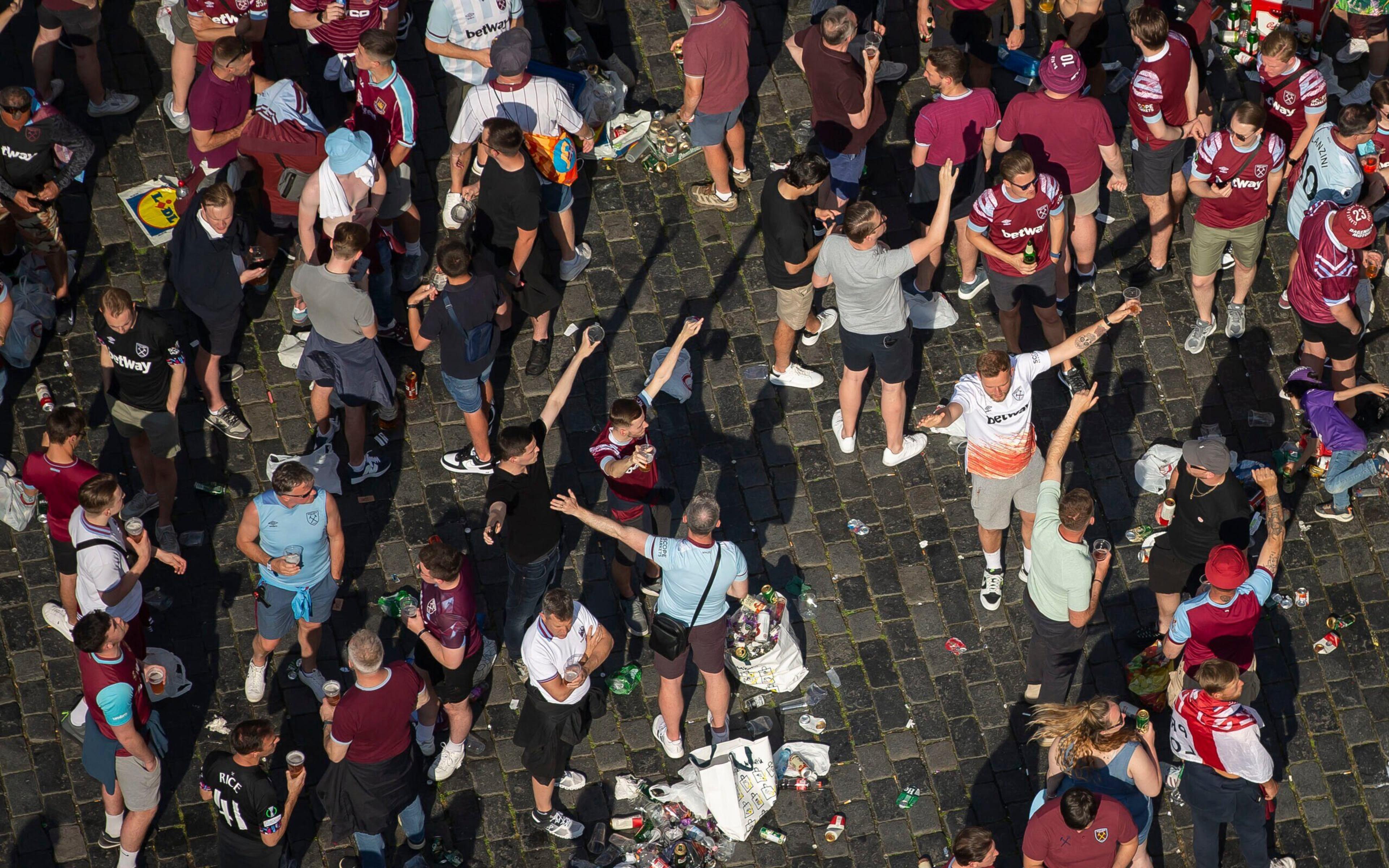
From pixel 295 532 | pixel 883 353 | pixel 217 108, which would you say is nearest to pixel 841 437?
pixel 883 353

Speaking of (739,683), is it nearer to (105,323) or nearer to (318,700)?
(318,700)

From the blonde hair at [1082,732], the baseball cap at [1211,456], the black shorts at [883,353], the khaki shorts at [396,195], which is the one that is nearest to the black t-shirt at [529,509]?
the black shorts at [883,353]

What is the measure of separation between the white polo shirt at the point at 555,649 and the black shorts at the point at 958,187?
446 centimetres

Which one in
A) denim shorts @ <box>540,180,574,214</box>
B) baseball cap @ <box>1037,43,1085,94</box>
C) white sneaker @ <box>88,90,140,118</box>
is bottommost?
white sneaker @ <box>88,90,140,118</box>

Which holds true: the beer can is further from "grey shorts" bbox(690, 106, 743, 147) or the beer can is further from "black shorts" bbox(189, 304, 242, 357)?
"black shorts" bbox(189, 304, 242, 357)

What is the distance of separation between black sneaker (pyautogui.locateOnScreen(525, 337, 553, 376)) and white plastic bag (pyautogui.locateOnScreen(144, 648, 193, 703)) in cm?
344

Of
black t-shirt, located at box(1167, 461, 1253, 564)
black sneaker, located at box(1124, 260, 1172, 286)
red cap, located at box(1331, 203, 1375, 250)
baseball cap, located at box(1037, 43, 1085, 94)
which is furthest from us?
black sneaker, located at box(1124, 260, 1172, 286)

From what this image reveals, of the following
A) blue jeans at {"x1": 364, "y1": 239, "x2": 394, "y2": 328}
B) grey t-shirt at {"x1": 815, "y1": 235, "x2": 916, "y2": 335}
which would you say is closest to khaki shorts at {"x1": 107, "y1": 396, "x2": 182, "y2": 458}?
blue jeans at {"x1": 364, "y1": 239, "x2": 394, "y2": 328}

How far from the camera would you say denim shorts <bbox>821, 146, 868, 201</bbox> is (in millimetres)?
13398

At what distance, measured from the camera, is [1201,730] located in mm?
10727

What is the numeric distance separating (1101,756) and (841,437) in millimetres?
3387

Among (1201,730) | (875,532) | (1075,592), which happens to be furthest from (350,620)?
(1201,730)

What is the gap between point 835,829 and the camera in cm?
1142

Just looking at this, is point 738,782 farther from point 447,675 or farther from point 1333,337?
point 1333,337
